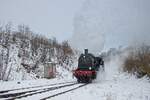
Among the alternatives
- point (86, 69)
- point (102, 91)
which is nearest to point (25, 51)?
point (86, 69)

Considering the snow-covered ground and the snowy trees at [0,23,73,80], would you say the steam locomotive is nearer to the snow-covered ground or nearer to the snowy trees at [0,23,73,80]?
the snow-covered ground

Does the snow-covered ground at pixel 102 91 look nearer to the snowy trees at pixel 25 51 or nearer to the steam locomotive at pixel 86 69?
the steam locomotive at pixel 86 69

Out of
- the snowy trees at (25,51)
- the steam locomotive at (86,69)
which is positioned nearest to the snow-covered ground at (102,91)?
the steam locomotive at (86,69)

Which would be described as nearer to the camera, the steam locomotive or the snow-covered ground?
the snow-covered ground

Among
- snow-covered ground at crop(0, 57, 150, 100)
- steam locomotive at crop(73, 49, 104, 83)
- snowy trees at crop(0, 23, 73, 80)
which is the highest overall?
snowy trees at crop(0, 23, 73, 80)

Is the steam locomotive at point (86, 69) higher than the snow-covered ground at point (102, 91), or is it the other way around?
the steam locomotive at point (86, 69)

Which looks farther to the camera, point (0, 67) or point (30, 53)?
point (30, 53)

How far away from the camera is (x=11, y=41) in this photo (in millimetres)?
52625

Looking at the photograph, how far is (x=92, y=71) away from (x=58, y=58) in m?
37.9

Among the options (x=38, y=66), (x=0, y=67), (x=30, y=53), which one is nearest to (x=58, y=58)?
(x=30, y=53)

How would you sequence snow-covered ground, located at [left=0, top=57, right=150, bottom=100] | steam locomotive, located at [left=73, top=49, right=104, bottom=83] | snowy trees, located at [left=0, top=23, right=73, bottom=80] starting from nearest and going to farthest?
snow-covered ground, located at [left=0, top=57, right=150, bottom=100] < steam locomotive, located at [left=73, top=49, right=104, bottom=83] < snowy trees, located at [left=0, top=23, right=73, bottom=80]

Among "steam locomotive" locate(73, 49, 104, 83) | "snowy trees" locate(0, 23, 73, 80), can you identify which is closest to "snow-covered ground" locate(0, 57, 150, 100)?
"steam locomotive" locate(73, 49, 104, 83)

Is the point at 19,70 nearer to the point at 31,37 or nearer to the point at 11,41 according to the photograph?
the point at 11,41

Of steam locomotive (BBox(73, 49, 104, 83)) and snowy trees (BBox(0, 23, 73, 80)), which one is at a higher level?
snowy trees (BBox(0, 23, 73, 80))
